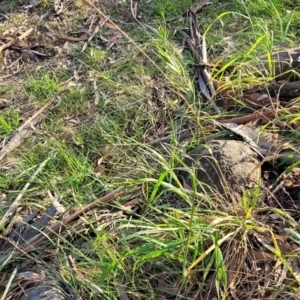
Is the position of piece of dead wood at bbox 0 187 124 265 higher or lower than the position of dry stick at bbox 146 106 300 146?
higher

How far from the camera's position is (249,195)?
201 cm

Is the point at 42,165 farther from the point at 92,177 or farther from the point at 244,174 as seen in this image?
the point at 244,174

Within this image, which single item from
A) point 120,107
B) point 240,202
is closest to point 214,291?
point 240,202

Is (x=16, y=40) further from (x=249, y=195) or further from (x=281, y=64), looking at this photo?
(x=249, y=195)

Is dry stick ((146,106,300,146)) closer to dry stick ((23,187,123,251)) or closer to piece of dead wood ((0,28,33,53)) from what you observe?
dry stick ((23,187,123,251))

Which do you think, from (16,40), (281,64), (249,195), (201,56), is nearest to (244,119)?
(281,64)

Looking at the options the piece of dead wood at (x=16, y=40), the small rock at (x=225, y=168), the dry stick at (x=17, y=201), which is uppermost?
the piece of dead wood at (x=16, y=40)

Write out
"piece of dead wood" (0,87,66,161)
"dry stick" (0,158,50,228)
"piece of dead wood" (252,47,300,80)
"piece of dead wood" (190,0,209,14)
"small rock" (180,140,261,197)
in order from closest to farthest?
"small rock" (180,140,261,197), "dry stick" (0,158,50,228), "piece of dead wood" (252,47,300,80), "piece of dead wood" (0,87,66,161), "piece of dead wood" (190,0,209,14)

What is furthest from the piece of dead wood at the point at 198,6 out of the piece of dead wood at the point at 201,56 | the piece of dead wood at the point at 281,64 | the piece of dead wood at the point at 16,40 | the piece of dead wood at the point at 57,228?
the piece of dead wood at the point at 57,228

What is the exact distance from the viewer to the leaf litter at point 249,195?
181 cm

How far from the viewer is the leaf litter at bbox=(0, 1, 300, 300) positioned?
1.81 metres

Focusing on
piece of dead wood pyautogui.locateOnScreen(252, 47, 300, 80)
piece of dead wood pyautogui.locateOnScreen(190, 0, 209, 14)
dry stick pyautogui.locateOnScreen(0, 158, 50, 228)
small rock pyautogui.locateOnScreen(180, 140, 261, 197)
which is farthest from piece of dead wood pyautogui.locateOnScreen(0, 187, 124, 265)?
piece of dead wood pyautogui.locateOnScreen(190, 0, 209, 14)

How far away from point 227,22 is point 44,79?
4.16ft

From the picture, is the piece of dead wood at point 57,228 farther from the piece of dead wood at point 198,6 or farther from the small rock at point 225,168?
the piece of dead wood at point 198,6
